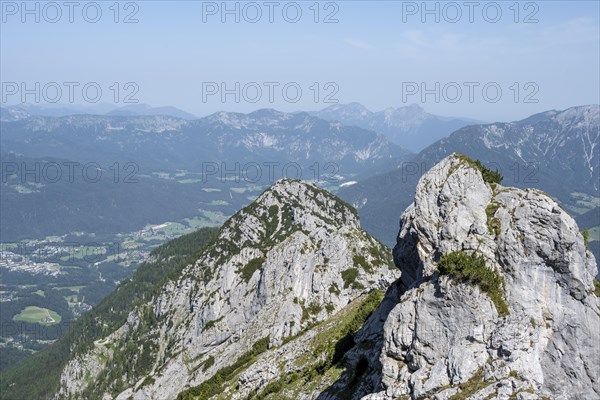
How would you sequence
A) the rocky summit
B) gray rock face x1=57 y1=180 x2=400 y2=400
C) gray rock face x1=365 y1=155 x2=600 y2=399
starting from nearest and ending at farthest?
gray rock face x1=365 y1=155 x2=600 y2=399 < the rocky summit < gray rock face x1=57 y1=180 x2=400 y2=400

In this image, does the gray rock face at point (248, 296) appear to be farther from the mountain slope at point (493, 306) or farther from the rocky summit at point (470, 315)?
the mountain slope at point (493, 306)

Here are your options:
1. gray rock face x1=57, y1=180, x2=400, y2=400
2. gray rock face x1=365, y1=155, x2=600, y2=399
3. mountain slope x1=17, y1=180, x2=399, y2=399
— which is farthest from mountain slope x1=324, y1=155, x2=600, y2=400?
gray rock face x1=57, y1=180, x2=400, y2=400

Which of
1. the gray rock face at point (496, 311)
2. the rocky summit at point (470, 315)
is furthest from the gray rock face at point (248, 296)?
the gray rock face at point (496, 311)

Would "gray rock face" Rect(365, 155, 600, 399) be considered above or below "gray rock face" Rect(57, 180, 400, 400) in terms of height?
above

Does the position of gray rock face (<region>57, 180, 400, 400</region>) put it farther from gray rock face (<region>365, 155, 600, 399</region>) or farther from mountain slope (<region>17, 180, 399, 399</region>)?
gray rock face (<region>365, 155, 600, 399</region>)

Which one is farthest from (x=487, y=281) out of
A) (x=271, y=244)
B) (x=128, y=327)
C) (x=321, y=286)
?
(x=128, y=327)

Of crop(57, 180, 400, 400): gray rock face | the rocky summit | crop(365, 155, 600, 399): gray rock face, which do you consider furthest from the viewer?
crop(57, 180, 400, 400): gray rock face
